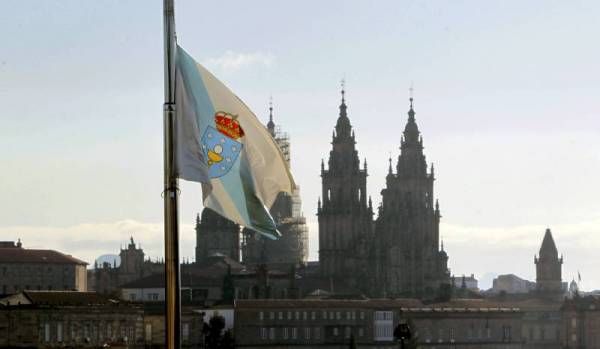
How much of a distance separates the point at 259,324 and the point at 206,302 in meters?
8.67

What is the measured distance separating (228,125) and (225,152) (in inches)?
8.2

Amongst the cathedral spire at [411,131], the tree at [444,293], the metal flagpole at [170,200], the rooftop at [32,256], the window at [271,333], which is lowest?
the window at [271,333]

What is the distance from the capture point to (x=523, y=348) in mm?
138750

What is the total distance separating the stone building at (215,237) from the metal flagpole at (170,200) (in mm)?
145750

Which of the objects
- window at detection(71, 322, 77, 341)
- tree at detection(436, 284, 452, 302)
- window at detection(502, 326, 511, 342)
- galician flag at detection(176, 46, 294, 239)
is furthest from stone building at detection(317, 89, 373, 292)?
galician flag at detection(176, 46, 294, 239)

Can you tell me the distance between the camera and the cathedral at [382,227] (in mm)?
148250

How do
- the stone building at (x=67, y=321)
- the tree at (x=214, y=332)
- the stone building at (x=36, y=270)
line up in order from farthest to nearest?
the stone building at (x=36, y=270)
the tree at (x=214, y=332)
the stone building at (x=67, y=321)

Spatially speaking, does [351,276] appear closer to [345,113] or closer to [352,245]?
[352,245]

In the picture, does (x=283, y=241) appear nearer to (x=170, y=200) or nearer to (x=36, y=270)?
(x=36, y=270)

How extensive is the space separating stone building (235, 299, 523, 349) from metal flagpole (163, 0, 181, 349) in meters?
104

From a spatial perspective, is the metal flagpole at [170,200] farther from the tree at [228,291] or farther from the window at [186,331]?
the tree at [228,291]

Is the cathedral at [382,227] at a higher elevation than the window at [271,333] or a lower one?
higher

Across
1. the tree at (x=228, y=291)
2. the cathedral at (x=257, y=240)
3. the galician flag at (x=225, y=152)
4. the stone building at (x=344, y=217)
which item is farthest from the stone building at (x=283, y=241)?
the galician flag at (x=225, y=152)

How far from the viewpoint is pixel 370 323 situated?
126500 mm
